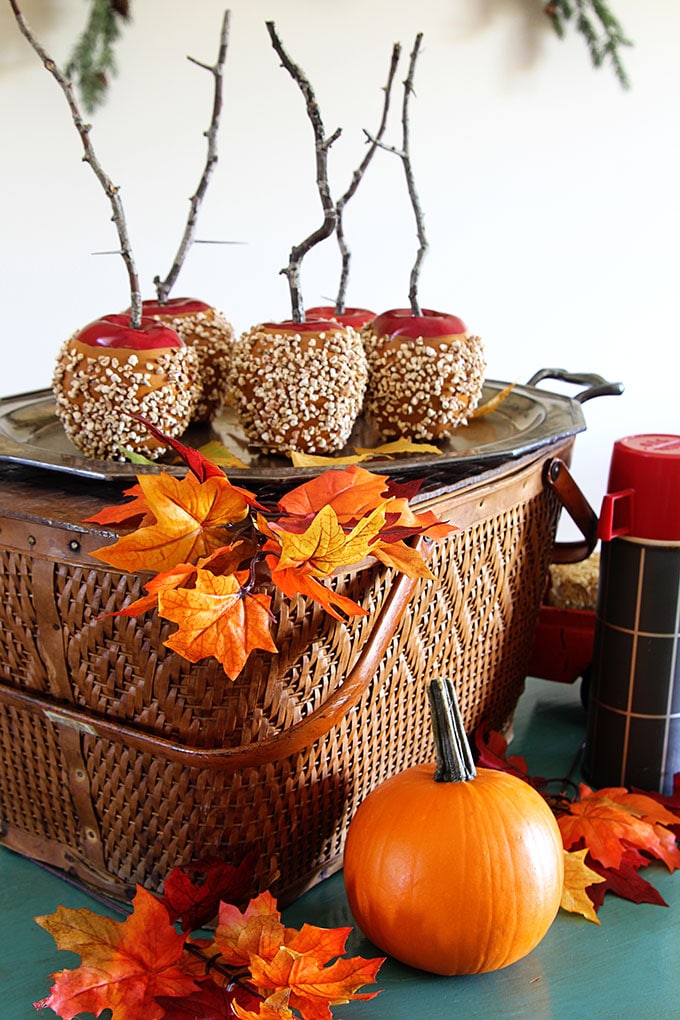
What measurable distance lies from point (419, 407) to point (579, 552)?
0.23 m

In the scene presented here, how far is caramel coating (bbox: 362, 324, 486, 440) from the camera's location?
770 millimetres

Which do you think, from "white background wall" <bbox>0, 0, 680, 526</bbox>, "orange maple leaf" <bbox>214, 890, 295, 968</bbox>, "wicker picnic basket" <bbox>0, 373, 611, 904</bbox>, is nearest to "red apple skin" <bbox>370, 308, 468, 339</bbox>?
"wicker picnic basket" <bbox>0, 373, 611, 904</bbox>

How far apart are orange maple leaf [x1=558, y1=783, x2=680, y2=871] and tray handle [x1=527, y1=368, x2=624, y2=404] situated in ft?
1.17

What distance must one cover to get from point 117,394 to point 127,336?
0.15 feet

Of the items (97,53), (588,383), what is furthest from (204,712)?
(97,53)

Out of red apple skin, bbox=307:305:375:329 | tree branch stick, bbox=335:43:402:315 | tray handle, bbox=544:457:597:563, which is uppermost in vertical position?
tree branch stick, bbox=335:43:402:315

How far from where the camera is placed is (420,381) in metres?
0.77

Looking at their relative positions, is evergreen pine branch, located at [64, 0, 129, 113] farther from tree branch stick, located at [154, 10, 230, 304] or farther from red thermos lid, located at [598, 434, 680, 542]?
red thermos lid, located at [598, 434, 680, 542]

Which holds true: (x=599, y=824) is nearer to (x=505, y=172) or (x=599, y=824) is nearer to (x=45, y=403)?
(x=45, y=403)

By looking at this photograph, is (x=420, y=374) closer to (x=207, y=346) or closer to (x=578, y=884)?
(x=207, y=346)

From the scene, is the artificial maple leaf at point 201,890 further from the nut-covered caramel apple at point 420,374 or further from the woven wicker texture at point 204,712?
the nut-covered caramel apple at point 420,374

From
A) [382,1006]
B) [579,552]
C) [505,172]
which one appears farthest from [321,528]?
[505,172]

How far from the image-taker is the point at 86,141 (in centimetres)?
65

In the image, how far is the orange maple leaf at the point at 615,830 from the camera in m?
0.72
